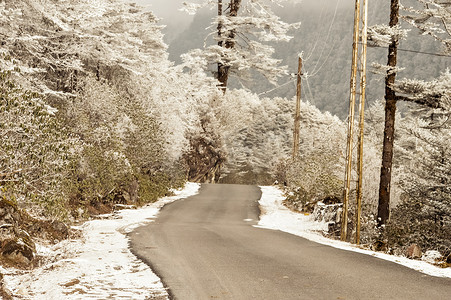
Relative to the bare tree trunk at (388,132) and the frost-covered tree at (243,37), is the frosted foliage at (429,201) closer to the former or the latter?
the bare tree trunk at (388,132)

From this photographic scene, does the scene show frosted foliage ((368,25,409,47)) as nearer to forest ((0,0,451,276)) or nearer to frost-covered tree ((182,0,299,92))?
forest ((0,0,451,276))

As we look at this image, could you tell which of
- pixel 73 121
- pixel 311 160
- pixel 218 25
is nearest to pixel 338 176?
pixel 311 160

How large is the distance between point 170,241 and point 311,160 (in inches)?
548

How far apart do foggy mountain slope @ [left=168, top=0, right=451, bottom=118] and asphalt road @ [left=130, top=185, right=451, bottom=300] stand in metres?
60.7

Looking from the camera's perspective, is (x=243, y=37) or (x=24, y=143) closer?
(x=24, y=143)

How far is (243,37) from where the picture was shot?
111 ft

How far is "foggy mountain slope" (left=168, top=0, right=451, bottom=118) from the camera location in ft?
268

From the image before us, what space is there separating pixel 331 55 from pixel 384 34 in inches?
3297

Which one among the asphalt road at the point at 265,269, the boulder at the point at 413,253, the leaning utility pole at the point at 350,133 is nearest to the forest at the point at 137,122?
the boulder at the point at 413,253

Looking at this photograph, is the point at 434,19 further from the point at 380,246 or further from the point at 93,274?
the point at 93,274

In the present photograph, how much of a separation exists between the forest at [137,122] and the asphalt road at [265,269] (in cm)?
243

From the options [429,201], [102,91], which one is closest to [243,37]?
[102,91]

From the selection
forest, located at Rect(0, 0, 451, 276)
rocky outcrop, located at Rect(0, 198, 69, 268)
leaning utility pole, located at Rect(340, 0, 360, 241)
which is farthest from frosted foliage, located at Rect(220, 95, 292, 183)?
rocky outcrop, located at Rect(0, 198, 69, 268)

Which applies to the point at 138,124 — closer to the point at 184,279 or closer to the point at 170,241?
the point at 170,241
